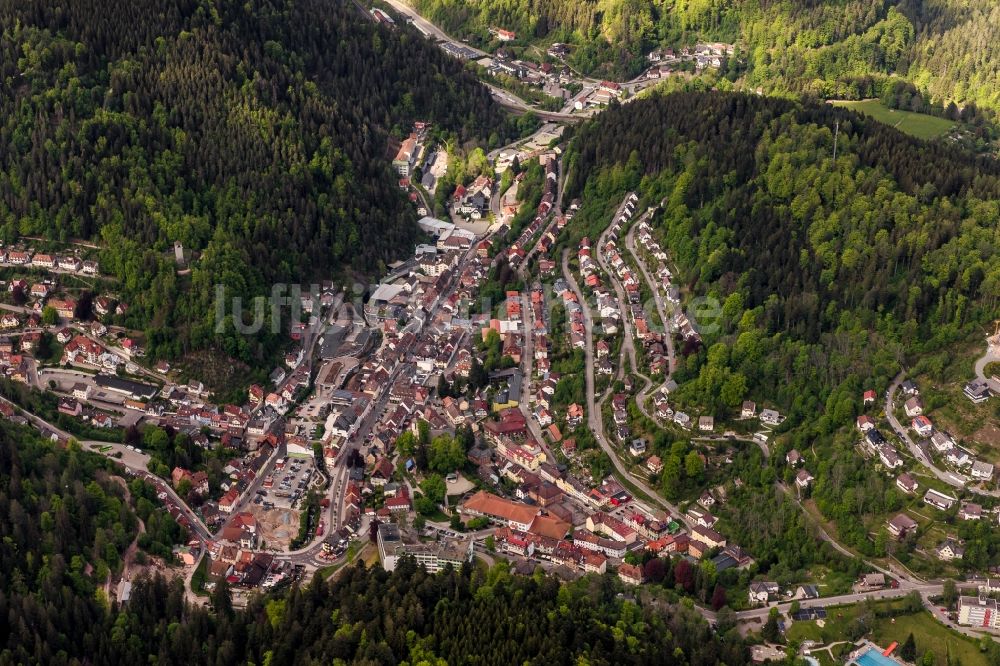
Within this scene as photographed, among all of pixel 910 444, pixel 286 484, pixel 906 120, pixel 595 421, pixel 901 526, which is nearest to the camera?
pixel 901 526

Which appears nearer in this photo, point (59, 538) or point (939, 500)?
point (59, 538)

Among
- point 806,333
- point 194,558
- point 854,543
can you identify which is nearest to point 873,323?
point 806,333

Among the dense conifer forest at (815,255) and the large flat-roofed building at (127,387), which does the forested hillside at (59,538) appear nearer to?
the large flat-roofed building at (127,387)

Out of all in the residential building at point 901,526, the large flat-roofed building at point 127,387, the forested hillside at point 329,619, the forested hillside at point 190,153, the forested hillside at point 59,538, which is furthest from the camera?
the forested hillside at point 190,153

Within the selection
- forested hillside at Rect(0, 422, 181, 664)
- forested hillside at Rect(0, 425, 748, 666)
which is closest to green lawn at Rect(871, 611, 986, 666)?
forested hillside at Rect(0, 425, 748, 666)

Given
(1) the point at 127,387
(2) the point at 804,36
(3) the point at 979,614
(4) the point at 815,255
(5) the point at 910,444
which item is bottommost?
(1) the point at 127,387

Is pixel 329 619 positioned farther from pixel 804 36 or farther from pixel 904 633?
pixel 804 36

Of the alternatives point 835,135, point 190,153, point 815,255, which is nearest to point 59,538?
point 190,153

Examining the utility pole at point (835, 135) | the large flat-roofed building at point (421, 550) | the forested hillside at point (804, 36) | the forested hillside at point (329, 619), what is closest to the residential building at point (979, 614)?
the forested hillside at point (329, 619)
